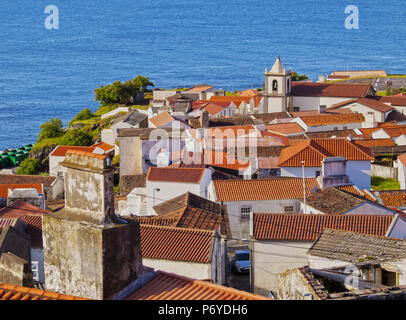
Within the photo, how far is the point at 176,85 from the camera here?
12581cm

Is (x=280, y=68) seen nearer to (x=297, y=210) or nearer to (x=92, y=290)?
(x=297, y=210)

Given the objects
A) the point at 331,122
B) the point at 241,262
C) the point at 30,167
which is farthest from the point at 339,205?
the point at 30,167

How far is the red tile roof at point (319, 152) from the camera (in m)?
35.9

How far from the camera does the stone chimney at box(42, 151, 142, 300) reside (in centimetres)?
971

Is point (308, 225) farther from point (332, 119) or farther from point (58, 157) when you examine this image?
point (332, 119)

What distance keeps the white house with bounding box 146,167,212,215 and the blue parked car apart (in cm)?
763

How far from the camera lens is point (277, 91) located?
6875cm

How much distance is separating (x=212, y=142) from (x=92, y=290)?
33.2 m

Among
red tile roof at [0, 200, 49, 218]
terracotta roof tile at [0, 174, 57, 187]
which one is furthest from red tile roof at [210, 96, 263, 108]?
red tile roof at [0, 200, 49, 218]

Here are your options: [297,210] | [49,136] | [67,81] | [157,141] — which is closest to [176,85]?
[67,81]

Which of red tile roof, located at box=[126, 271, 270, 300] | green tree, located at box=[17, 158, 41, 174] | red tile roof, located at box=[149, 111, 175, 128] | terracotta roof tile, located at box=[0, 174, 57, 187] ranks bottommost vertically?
green tree, located at box=[17, 158, 41, 174]

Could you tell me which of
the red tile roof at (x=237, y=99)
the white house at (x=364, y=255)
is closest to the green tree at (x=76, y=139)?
the red tile roof at (x=237, y=99)

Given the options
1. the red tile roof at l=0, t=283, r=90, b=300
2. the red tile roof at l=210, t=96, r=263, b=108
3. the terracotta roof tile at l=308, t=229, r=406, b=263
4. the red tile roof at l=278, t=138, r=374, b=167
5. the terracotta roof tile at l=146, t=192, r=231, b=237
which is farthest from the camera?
the red tile roof at l=210, t=96, r=263, b=108

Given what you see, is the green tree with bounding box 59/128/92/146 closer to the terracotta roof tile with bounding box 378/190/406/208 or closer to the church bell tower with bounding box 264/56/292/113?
the church bell tower with bounding box 264/56/292/113
